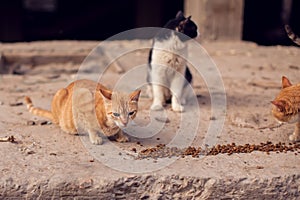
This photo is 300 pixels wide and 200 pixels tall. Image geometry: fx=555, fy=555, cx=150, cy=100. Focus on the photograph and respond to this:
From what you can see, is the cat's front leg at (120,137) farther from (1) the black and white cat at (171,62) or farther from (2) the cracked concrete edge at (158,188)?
(1) the black and white cat at (171,62)

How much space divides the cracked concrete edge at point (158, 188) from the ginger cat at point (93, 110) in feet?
1.35

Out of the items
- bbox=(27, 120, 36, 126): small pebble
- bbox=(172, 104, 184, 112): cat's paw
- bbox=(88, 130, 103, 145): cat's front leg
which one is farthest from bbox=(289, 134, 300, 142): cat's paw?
bbox=(27, 120, 36, 126): small pebble

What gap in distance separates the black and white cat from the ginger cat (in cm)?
67

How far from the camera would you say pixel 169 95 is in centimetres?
411

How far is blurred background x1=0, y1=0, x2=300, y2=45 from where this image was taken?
799cm

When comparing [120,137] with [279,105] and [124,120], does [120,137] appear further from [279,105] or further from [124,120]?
[279,105]

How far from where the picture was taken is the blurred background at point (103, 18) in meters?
7.99

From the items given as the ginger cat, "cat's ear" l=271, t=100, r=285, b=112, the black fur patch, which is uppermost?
the black fur patch

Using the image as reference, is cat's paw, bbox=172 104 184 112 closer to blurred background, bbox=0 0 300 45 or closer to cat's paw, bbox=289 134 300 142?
cat's paw, bbox=289 134 300 142

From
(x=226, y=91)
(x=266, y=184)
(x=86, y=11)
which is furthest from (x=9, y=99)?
(x=86, y=11)

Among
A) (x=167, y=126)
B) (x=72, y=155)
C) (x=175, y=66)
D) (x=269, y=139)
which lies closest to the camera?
(x=72, y=155)

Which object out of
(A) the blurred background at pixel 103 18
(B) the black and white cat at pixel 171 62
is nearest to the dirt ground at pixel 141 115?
(B) the black and white cat at pixel 171 62

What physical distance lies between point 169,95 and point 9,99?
1.21 meters

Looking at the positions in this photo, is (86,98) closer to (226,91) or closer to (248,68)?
(226,91)
